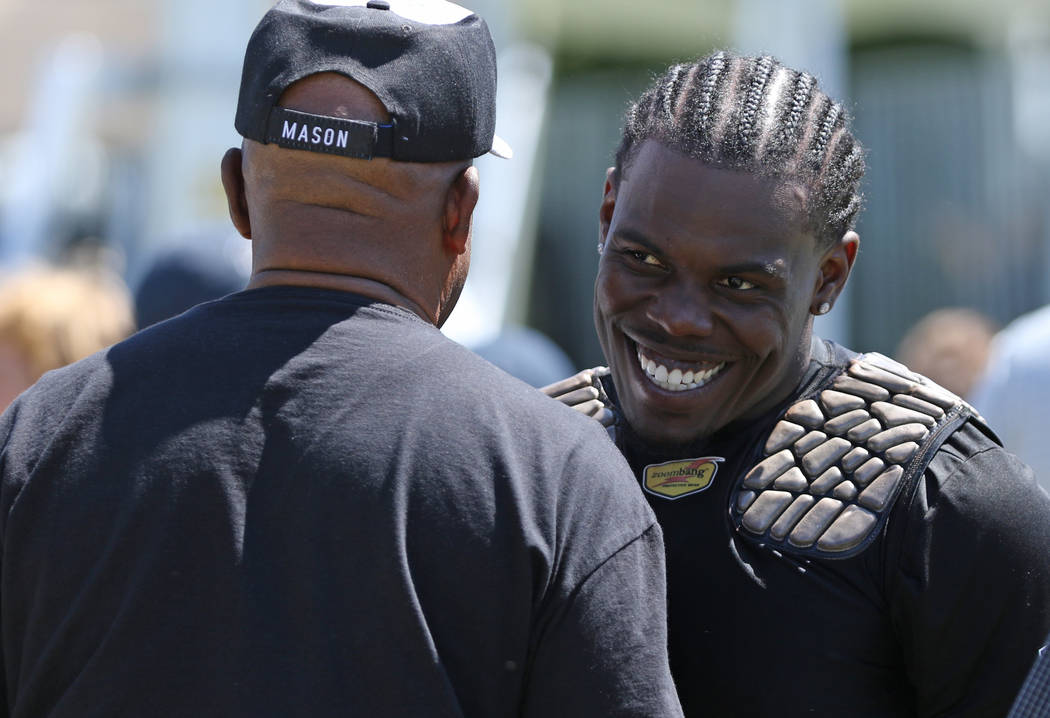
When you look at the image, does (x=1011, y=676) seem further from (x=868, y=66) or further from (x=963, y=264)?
(x=868, y=66)

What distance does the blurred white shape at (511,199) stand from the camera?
30.1 ft

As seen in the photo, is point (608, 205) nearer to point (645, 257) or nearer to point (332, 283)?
point (645, 257)

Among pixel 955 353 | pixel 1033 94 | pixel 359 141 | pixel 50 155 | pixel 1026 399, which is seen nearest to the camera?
pixel 359 141

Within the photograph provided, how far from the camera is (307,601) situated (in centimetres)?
162

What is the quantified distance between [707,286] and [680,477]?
1.03 feet

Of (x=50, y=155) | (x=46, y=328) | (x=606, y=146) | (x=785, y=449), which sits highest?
(x=785, y=449)

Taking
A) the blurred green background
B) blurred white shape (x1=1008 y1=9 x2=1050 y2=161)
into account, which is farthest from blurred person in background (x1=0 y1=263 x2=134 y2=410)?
blurred white shape (x1=1008 y1=9 x2=1050 y2=161)

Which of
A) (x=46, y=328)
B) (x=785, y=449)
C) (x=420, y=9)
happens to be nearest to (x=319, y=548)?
(x=420, y=9)

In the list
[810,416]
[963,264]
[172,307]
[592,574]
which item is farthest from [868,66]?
[592,574]

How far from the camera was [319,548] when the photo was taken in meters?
1.63

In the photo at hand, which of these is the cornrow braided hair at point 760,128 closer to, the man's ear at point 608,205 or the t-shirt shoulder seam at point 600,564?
the man's ear at point 608,205

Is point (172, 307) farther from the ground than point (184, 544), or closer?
closer

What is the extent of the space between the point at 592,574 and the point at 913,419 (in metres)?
0.71

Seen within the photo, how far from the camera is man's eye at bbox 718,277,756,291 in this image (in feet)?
7.14
